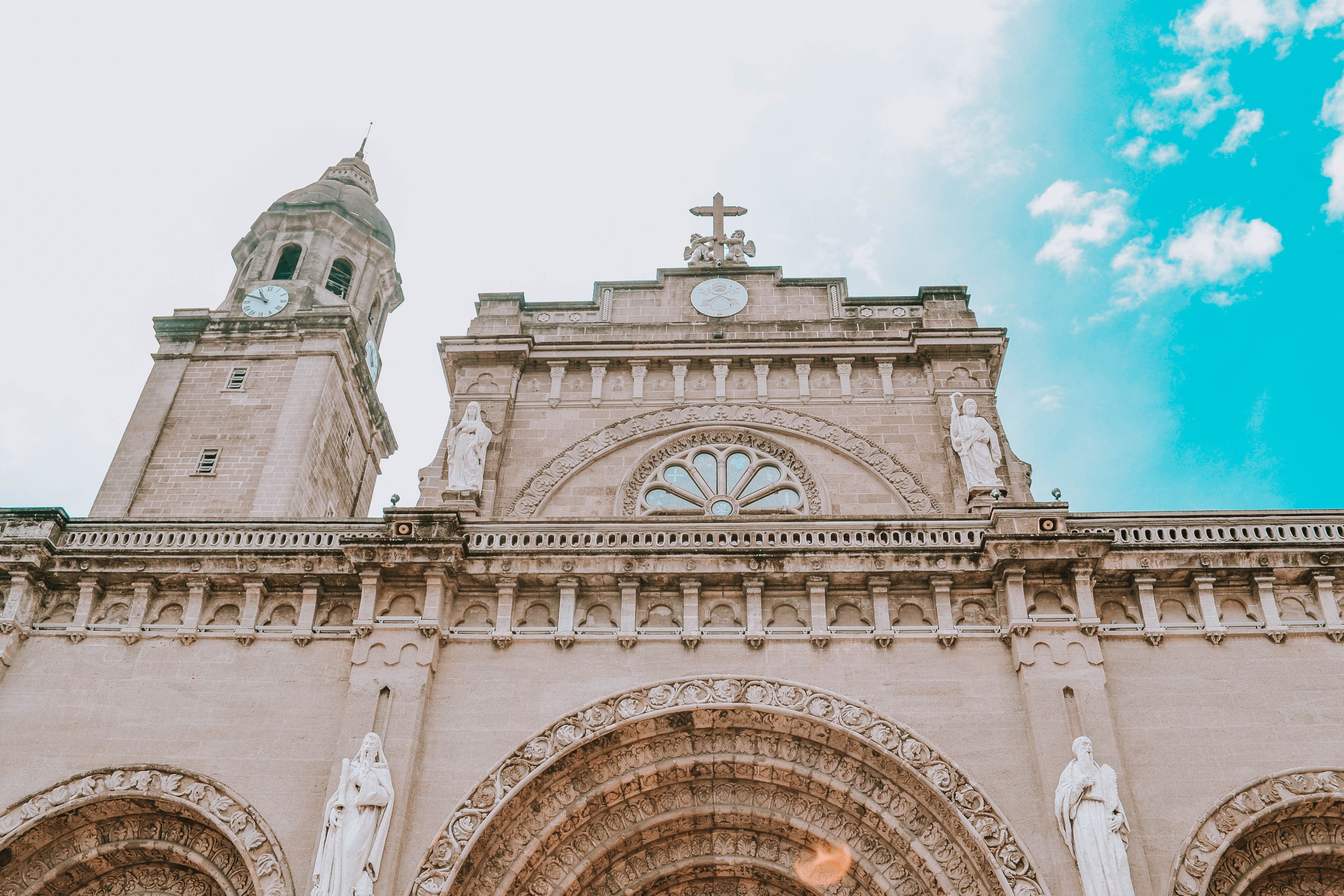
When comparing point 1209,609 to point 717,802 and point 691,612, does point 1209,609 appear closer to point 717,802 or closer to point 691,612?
point 691,612

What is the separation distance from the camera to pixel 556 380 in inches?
902

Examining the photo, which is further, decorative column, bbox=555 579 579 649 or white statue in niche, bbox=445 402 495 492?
white statue in niche, bbox=445 402 495 492

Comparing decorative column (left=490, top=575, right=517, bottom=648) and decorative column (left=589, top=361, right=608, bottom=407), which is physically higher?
decorative column (left=589, top=361, right=608, bottom=407)

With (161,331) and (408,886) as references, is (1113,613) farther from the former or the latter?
(161,331)

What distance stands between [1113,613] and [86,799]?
14856mm

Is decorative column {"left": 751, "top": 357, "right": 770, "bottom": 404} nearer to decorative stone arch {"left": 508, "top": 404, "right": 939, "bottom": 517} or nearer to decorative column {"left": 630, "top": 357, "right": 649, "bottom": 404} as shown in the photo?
decorative stone arch {"left": 508, "top": 404, "right": 939, "bottom": 517}

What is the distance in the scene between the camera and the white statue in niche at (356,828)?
45.9 ft

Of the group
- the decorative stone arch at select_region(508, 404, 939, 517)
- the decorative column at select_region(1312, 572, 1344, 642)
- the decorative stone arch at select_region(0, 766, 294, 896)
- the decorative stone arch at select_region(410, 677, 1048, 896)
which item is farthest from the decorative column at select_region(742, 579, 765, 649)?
the decorative column at select_region(1312, 572, 1344, 642)

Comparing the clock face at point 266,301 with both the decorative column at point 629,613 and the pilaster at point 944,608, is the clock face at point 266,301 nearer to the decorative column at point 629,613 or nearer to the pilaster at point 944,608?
the decorative column at point 629,613

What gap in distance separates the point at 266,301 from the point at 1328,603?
24476 millimetres

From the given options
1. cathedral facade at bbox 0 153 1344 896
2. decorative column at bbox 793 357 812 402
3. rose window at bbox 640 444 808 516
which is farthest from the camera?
decorative column at bbox 793 357 812 402

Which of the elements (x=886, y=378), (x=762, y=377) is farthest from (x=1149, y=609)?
(x=762, y=377)

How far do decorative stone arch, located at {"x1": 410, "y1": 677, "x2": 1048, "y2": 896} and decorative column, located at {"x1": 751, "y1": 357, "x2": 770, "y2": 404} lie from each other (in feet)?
25.6

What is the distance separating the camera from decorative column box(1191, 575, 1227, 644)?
16.3 m
